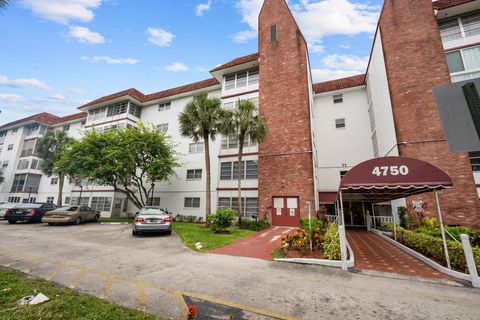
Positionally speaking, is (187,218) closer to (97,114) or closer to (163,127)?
(163,127)

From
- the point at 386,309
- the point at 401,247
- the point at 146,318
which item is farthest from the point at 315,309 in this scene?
the point at 401,247

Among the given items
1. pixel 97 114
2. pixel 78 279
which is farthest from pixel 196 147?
pixel 78 279

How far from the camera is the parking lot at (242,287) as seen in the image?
3.93 metres

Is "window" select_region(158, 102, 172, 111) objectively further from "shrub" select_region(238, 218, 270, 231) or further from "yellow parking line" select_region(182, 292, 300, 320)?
"yellow parking line" select_region(182, 292, 300, 320)

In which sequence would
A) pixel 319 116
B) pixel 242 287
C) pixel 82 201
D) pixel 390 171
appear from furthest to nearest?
pixel 82 201, pixel 319 116, pixel 390 171, pixel 242 287

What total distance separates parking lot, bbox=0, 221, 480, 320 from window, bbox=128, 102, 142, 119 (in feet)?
74.8

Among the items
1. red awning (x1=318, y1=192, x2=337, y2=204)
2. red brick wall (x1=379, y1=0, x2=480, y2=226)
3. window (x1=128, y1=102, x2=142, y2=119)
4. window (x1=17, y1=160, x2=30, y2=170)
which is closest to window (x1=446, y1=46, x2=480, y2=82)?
red brick wall (x1=379, y1=0, x2=480, y2=226)

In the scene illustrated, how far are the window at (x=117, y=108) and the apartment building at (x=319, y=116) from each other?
0.18m

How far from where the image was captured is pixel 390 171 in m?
7.21

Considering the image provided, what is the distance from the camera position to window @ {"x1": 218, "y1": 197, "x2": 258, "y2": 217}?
18.9 metres

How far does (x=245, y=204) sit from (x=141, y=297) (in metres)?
15.2

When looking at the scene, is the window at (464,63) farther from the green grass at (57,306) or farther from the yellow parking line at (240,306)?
the green grass at (57,306)

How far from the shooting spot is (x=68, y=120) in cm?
3397

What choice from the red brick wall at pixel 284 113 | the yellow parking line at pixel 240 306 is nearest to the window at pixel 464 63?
the red brick wall at pixel 284 113
